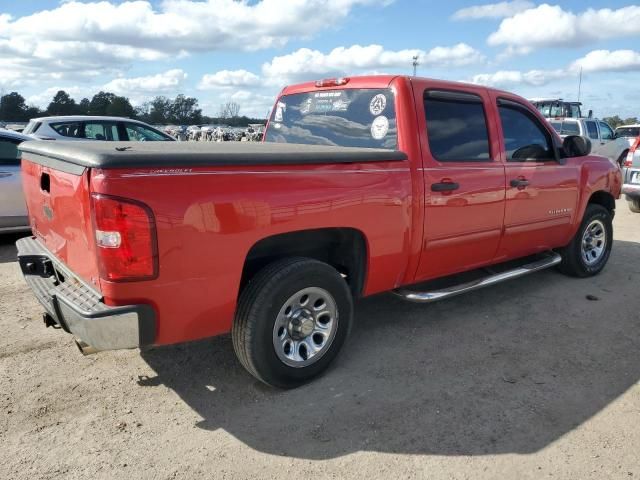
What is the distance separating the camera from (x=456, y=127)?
401 centimetres

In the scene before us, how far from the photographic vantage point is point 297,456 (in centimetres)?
265

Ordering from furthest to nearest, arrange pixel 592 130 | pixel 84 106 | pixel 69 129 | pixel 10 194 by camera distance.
→ pixel 84 106 → pixel 592 130 → pixel 69 129 → pixel 10 194

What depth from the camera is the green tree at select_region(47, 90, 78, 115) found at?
2621 inches

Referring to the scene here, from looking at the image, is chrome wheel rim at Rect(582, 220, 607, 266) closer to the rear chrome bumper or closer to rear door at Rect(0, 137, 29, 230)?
the rear chrome bumper

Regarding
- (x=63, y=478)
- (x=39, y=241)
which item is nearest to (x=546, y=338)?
(x=63, y=478)

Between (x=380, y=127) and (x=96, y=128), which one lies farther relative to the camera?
(x=96, y=128)

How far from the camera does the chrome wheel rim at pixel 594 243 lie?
18.5ft

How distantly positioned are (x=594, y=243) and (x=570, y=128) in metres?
10.8

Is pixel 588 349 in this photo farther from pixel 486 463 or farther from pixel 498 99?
pixel 498 99

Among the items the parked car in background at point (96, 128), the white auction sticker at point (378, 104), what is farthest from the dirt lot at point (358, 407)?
the parked car in background at point (96, 128)

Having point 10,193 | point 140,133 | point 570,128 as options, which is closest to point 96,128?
point 140,133

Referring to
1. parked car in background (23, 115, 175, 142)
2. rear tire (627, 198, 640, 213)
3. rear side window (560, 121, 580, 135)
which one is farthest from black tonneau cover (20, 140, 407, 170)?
rear side window (560, 121, 580, 135)

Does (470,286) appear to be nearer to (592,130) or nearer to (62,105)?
(592,130)

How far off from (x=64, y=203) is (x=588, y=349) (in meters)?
3.72
